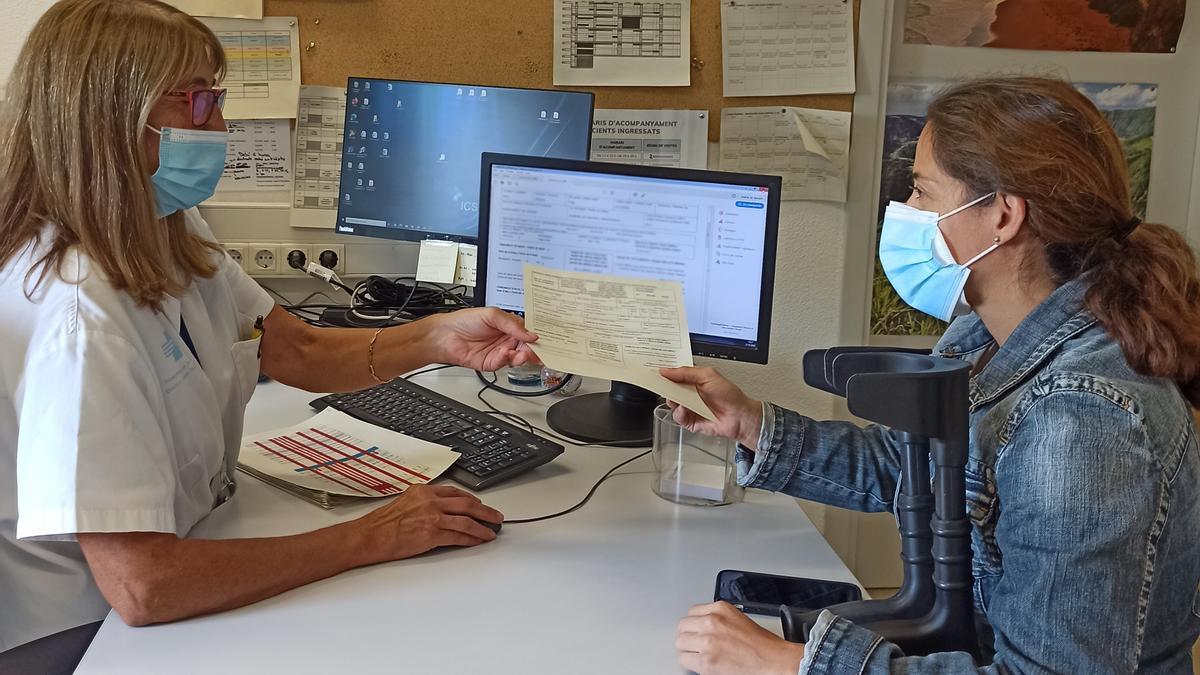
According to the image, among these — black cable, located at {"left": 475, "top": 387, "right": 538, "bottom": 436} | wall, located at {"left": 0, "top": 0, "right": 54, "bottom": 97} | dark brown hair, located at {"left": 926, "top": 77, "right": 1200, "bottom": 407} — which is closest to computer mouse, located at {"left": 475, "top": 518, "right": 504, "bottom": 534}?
black cable, located at {"left": 475, "top": 387, "right": 538, "bottom": 436}

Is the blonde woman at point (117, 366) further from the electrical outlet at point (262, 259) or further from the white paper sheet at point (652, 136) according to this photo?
the white paper sheet at point (652, 136)

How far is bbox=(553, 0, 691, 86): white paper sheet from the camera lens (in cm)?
203

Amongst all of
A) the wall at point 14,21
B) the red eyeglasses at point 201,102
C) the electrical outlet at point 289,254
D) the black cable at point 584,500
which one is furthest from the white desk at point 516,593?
the wall at point 14,21

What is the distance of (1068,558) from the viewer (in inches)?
34.2

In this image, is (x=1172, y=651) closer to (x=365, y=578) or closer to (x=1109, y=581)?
(x=1109, y=581)

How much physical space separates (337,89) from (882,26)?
1091 mm

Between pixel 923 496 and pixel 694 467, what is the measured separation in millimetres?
483

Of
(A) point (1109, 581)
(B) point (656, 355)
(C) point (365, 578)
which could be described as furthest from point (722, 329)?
→ (A) point (1109, 581)

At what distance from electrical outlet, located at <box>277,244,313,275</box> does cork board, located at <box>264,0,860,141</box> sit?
0.33 meters

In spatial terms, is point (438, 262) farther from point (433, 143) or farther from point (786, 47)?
point (786, 47)

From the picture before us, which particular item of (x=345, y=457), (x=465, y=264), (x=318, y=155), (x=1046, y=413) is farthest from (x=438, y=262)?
(x=1046, y=413)

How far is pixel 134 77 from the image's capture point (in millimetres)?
1133

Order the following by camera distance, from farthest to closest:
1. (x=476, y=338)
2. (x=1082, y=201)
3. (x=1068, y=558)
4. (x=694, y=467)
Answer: (x=476, y=338) < (x=694, y=467) < (x=1082, y=201) < (x=1068, y=558)

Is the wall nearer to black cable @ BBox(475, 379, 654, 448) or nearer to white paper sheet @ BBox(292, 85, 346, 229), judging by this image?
white paper sheet @ BBox(292, 85, 346, 229)
